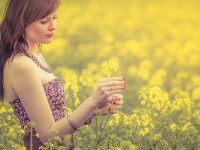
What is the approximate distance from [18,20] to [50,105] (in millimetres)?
411

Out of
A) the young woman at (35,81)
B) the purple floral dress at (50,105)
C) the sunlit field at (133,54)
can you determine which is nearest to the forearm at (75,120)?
the young woman at (35,81)

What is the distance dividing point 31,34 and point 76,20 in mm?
7670

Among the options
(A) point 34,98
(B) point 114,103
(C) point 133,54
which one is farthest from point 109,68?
(C) point 133,54

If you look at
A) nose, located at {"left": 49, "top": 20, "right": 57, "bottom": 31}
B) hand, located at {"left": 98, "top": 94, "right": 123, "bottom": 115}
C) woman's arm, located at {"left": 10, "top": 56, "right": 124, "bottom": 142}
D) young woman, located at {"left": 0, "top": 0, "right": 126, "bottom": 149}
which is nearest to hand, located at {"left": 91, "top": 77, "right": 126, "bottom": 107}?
young woman, located at {"left": 0, "top": 0, "right": 126, "bottom": 149}

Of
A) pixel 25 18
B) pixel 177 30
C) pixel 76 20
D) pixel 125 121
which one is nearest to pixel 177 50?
pixel 177 30

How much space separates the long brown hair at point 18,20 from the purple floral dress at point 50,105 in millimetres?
141

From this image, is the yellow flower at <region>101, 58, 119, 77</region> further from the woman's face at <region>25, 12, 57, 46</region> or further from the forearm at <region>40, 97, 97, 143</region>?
the forearm at <region>40, 97, 97, 143</region>

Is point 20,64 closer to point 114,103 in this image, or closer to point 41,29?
point 41,29

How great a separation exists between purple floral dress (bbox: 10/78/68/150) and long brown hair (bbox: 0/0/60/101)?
0.46ft

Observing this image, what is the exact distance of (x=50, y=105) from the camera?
295 cm

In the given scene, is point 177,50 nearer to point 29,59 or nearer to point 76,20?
point 76,20

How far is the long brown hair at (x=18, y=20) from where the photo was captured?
9.45ft

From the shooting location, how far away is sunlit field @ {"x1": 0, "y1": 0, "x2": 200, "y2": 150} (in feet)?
14.6

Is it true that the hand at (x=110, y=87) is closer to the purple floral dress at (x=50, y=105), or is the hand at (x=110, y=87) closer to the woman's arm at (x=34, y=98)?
the woman's arm at (x=34, y=98)
